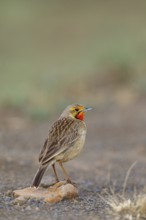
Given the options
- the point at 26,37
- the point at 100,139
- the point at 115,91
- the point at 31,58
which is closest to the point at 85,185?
the point at 100,139

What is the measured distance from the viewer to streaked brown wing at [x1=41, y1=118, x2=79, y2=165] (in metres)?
7.40

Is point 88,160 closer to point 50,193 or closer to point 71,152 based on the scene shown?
point 71,152

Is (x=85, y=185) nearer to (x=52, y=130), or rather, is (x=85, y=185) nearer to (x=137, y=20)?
(x=52, y=130)

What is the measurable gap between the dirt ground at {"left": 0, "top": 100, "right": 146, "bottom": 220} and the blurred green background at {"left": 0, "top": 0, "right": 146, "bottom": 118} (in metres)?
0.89

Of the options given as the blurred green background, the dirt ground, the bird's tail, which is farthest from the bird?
the blurred green background

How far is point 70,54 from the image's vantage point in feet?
84.0

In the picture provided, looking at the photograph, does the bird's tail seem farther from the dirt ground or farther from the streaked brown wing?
the dirt ground

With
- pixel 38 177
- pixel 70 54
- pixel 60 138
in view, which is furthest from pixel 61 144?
pixel 70 54

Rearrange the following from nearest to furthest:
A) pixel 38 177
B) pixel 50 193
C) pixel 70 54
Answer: pixel 50 193 → pixel 38 177 → pixel 70 54

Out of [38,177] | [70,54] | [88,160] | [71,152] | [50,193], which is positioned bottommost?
[50,193]

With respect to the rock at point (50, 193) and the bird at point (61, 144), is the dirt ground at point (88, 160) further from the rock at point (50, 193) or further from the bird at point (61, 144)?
the bird at point (61, 144)

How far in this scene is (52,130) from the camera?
25.2ft

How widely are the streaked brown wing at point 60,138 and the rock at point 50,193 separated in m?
0.28

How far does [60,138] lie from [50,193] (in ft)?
2.02
